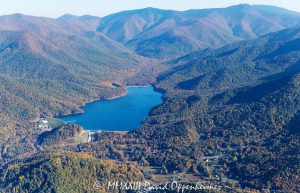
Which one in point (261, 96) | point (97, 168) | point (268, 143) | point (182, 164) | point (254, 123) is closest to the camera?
point (97, 168)

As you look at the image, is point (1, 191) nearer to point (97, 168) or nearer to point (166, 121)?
point (97, 168)

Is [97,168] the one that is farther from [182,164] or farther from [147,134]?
[147,134]

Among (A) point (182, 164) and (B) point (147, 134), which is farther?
(B) point (147, 134)

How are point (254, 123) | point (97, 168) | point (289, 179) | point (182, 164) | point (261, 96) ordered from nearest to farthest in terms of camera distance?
point (289, 179) → point (97, 168) → point (182, 164) → point (254, 123) → point (261, 96)

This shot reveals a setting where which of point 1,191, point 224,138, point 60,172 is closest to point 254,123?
point 224,138

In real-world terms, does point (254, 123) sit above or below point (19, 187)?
above

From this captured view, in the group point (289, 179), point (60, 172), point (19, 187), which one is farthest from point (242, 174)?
point (19, 187)

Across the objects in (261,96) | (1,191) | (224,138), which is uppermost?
(261,96)

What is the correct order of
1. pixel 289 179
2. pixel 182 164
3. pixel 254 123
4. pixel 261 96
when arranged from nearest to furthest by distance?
pixel 289 179, pixel 182 164, pixel 254 123, pixel 261 96

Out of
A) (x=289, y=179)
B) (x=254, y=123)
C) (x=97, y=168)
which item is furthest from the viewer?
(x=254, y=123)
